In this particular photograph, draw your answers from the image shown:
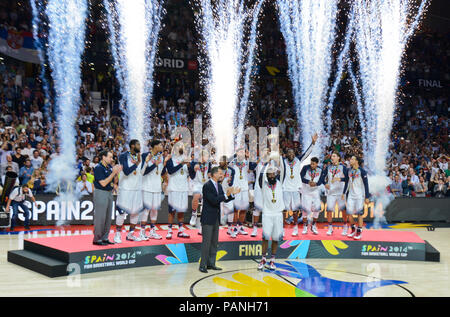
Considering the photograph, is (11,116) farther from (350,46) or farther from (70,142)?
(350,46)

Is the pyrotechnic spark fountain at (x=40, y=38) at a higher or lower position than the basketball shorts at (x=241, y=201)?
higher

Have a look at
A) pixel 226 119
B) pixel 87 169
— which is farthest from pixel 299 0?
pixel 87 169

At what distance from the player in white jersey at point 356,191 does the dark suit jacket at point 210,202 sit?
3421 mm

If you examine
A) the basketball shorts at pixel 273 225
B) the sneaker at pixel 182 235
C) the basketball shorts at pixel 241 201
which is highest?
the basketball shorts at pixel 241 201

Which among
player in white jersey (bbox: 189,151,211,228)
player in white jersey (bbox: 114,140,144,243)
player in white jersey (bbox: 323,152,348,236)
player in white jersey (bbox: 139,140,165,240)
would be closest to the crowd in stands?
player in white jersey (bbox: 189,151,211,228)

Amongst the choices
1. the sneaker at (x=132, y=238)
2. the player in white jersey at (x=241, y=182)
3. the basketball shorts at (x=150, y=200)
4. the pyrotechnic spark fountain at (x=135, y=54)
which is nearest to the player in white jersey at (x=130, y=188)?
the basketball shorts at (x=150, y=200)

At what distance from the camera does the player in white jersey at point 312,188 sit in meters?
10.6

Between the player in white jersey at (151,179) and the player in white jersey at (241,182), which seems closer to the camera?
the player in white jersey at (151,179)

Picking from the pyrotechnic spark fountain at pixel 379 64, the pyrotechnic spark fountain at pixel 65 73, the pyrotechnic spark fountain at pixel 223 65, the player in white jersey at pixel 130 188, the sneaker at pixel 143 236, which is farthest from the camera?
the pyrotechnic spark fountain at pixel 379 64

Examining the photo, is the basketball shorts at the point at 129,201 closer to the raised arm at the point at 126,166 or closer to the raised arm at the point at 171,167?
the raised arm at the point at 126,166

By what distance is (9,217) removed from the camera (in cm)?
1341

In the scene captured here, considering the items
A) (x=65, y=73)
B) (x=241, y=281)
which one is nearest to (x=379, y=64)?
(x=65, y=73)

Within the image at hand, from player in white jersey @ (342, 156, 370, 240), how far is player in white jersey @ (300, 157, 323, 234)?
0.64 meters

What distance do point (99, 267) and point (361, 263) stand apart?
5.29 m
